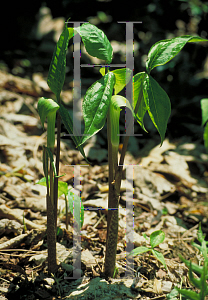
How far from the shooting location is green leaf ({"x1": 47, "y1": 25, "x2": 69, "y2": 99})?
0.74m

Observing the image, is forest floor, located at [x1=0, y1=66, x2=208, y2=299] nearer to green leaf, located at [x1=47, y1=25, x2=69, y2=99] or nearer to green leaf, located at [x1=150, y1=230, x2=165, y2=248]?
green leaf, located at [x1=150, y1=230, x2=165, y2=248]

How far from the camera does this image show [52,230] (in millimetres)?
842

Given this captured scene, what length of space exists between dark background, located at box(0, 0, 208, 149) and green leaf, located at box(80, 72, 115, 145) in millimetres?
1622

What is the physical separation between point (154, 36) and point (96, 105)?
6.51ft

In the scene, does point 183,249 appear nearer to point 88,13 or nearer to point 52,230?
point 52,230

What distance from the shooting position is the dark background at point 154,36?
7.02 ft

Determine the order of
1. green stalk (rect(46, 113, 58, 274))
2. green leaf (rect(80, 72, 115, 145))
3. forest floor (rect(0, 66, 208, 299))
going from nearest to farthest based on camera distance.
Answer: green leaf (rect(80, 72, 115, 145)), green stalk (rect(46, 113, 58, 274)), forest floor (rect(0, 66, 208, 299))

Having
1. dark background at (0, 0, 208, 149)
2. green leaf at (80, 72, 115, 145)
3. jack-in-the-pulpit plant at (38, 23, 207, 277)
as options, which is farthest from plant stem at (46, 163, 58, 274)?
dark background at (0, 0, 208, 149)

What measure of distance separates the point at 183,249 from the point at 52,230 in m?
0.66

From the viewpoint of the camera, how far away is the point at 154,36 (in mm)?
2359

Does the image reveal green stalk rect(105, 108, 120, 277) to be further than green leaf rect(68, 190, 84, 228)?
No

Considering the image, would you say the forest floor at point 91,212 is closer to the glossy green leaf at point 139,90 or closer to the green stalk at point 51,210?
the green stalk at point 51,210

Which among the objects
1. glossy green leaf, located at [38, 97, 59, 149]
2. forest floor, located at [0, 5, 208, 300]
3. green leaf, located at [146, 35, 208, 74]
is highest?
green leaf, located at [146, 35, 208, 74]

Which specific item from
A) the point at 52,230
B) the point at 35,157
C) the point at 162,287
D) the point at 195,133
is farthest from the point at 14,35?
the point at 162,287
